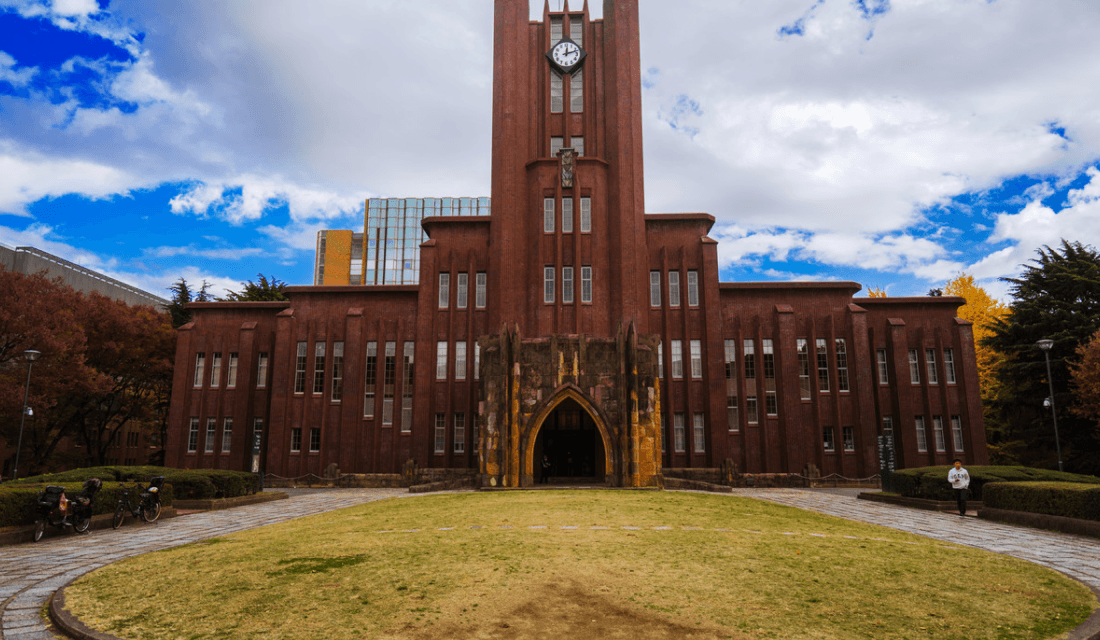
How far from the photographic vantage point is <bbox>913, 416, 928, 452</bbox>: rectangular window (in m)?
38.0

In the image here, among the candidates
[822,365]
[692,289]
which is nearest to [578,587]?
[692,289]

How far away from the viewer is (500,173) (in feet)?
126

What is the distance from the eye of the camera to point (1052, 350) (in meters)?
35.8

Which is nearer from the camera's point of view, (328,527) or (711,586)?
(711,586)

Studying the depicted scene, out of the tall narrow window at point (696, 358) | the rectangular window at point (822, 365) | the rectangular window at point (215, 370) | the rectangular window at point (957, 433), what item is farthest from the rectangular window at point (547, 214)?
the rectangular window at point (957, 433)

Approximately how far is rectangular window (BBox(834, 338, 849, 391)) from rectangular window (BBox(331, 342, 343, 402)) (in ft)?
93.7

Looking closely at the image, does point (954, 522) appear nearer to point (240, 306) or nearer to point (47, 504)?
point (47, 504)

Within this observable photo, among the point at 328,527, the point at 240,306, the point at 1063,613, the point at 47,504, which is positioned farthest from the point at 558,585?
the point at 240,306

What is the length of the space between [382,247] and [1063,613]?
A: 346ft

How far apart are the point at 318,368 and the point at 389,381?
4.40 metres

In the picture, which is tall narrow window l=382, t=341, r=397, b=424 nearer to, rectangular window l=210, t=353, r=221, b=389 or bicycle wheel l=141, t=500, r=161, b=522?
rectangular window l=210, t=353, r=221, b=389

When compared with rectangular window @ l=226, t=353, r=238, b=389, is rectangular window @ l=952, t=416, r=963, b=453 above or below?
below

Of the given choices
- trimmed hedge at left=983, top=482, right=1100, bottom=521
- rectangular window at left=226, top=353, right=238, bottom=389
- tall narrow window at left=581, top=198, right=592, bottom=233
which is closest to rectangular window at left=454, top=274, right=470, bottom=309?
tall narrow window at left=581, top=198, right=592, bottom=233

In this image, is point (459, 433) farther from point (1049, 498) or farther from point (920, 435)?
point (1049, 498)
